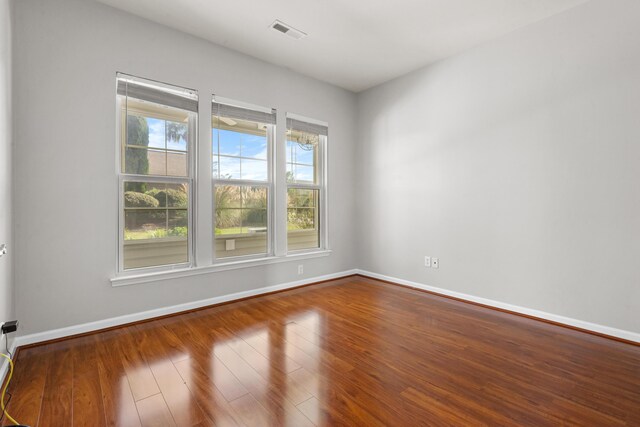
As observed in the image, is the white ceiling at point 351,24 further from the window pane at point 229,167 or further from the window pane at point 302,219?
the window pane at point 302,219

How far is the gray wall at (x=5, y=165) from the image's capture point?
1928 millimetres

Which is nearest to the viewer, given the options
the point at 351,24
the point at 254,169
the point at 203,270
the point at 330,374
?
the point at 330,374

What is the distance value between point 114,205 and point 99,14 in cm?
165

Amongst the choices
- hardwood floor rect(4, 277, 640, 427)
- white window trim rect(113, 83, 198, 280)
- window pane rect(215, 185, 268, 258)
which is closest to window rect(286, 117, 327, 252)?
window pane rect(215, 185, 268, 258)

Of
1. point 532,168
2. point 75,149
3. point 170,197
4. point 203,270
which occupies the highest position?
point 75,149

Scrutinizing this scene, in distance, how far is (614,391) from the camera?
1.77 metres

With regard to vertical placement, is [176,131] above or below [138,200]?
above

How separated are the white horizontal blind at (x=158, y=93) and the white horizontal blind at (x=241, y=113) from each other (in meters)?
0.23

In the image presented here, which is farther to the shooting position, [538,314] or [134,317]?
[538,314]

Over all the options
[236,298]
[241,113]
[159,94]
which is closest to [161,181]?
[159,94]

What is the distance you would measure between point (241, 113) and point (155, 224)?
5.06ft

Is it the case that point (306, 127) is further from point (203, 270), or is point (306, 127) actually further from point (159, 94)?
point (203, 270)

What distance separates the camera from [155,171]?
297 cm

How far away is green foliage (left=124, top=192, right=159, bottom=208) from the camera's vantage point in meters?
2.83
